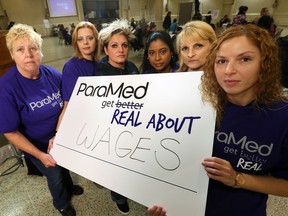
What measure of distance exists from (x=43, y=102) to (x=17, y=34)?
42cm

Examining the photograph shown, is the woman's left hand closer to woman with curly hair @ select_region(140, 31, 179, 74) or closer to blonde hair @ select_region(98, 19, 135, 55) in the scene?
woman with curly hair @ select_region(140, 31, 179, 74)

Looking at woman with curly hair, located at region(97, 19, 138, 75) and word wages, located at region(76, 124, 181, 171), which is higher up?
woman with curly hair, located at region(97, 19, 138, 75)

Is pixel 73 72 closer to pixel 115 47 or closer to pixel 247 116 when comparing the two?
pixel 115 47

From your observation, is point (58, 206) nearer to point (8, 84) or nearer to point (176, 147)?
point (8, 84)

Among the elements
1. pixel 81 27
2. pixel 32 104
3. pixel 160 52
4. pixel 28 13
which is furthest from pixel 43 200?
pixel 28 13

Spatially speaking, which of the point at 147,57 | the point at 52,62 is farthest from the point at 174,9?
the point at 147,57

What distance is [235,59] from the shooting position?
616 mm

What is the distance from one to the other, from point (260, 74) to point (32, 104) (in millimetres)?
1207

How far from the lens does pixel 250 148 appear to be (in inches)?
25.9

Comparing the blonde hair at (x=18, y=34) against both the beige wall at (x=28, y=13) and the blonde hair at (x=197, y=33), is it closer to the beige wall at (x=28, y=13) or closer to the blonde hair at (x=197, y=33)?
the blonde hair at (x=197, y=33)

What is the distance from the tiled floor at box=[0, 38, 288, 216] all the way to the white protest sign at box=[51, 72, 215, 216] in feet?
2.93

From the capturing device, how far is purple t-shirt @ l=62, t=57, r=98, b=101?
1.32 m

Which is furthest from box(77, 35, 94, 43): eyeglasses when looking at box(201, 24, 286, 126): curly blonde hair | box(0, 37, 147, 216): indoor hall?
box(0, 37, 147, 216): indoor hall

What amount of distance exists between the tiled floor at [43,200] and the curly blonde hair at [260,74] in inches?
52.2
